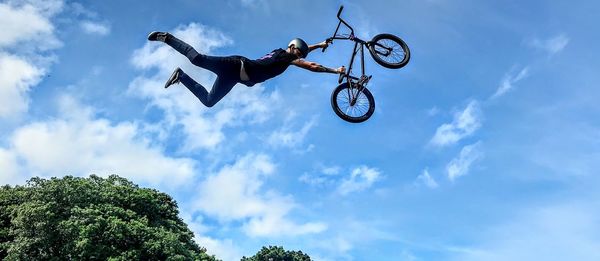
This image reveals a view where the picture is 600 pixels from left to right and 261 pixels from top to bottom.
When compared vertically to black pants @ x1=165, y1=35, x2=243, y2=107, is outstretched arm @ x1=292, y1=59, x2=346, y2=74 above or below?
above

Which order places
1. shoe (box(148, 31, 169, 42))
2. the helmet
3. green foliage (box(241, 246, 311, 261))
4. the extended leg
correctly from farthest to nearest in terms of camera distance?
green foliage (box(241, 246, 311, 261)), the helmet, the extended leg, shoe (box(148, 31, 169, 42))

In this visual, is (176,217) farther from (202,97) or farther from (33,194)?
(202,97)

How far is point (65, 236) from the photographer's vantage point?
2580 cm

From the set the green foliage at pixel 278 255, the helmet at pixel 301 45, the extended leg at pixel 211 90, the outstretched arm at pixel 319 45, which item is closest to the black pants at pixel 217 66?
→ the extended leg at pixel 211 90

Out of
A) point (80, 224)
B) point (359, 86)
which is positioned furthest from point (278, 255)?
point (359, 86)

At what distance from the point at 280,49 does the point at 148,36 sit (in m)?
2.62

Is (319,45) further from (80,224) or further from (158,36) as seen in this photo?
(80,224)

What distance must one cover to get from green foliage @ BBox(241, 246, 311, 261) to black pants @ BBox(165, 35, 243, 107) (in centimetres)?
7375

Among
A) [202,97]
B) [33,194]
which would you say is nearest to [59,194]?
[33,194]

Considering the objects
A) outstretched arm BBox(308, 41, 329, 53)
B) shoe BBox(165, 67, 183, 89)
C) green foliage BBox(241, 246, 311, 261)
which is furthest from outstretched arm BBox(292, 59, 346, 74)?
green foliage BBox(241, 246, 311, 261)

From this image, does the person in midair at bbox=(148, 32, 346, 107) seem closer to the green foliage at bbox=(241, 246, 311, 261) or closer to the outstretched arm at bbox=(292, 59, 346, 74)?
the outstretched arm at bbox=(292, 59, 346, 74)

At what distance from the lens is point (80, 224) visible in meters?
26.0

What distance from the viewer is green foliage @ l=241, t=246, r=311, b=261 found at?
82.5 m

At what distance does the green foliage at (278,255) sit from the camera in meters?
82.5
